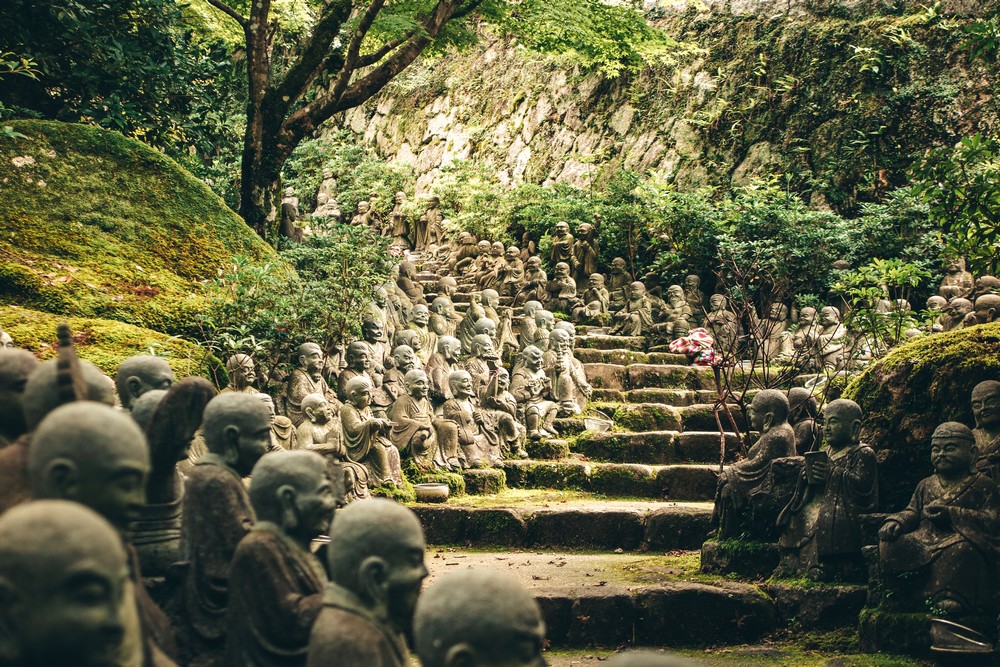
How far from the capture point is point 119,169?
38.9 feet

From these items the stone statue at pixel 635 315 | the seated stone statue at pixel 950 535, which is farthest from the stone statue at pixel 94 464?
the stone statue at pixel 635 315

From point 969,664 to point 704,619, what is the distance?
207 cm

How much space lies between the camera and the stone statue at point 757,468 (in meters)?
8.37

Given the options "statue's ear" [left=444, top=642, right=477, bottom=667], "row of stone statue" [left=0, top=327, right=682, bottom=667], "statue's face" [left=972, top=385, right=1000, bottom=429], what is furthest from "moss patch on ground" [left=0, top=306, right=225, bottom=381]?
"statue's face" [left=972, top=385, right=1000, bottom=429]

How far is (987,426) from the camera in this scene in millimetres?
6785

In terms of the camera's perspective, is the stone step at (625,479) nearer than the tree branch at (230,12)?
Yes

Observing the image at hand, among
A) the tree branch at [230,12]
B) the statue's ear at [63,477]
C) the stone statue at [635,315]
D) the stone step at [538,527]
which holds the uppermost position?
the tree branch at [230,12]

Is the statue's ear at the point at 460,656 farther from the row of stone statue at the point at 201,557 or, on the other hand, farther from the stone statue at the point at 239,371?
the stone statue at the point at 239,371

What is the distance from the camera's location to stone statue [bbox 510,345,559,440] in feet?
45.1

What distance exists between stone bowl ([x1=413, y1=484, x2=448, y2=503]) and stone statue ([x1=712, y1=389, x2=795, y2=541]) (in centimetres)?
359

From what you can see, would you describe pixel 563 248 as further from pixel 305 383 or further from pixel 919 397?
pixel 919 397

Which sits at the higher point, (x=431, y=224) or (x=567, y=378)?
(x=431, y=224)

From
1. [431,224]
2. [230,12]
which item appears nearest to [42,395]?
[230,12]

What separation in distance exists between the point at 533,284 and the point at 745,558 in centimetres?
1172
